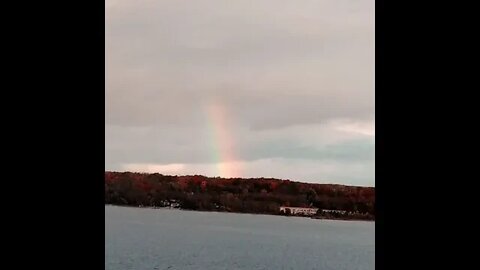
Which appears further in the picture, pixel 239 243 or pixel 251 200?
pixel 239 243

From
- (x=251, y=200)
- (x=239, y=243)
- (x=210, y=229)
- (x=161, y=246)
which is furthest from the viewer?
(x=210, y=229)

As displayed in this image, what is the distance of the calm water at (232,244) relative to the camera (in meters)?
25.9

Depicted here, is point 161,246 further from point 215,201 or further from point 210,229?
point 210,229

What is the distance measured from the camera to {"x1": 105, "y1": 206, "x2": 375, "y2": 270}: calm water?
25.9m

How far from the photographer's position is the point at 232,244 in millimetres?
34750

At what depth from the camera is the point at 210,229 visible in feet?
144

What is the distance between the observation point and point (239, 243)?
35656 millimetres
